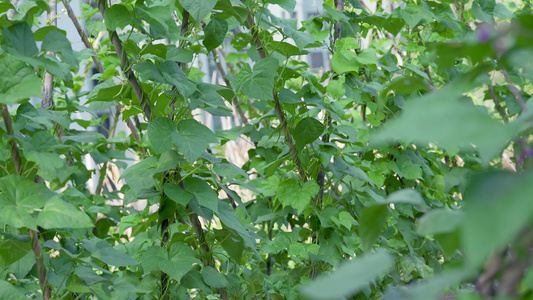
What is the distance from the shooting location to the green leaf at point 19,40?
2.38 ft

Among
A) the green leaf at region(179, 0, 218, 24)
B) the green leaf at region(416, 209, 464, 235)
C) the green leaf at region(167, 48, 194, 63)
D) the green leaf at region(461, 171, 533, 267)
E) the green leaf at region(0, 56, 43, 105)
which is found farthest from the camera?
the green leaf at region(167, 48, 194, 63)

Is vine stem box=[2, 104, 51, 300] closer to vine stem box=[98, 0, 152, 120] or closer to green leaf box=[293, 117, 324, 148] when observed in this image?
vine stem box=[98, 0, 152, 120]

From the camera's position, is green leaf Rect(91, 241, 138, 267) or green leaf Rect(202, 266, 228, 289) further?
green leaf Rect(202, 266, 228, 289)

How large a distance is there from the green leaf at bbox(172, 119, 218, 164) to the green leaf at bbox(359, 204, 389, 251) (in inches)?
22.3

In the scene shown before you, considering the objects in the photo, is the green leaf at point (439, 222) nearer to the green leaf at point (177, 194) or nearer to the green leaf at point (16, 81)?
the green leaf at point (16, 81)

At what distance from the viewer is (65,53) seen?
83cm

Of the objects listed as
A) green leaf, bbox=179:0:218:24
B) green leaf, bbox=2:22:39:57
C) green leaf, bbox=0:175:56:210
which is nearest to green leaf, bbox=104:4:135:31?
green leaf, bbox=179:0:218:24

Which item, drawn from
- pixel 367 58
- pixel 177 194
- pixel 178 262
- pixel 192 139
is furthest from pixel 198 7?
pixel 367 58

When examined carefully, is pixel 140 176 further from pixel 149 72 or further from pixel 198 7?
pixel 198 7

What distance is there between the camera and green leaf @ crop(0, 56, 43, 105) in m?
0.68

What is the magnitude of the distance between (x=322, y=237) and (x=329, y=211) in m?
0.09

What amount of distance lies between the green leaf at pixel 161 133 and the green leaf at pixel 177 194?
0.07 metres

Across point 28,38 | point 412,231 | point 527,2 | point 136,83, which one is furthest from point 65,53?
point 527,2

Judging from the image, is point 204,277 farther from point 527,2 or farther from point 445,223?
point 527,2
